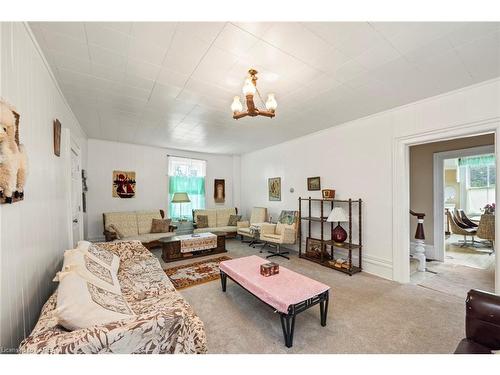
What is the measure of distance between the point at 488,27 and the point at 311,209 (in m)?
3.40

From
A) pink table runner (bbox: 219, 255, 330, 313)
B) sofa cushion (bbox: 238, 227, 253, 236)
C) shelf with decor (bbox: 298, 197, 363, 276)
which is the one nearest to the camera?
pink table runner (bbox: 219, 255, 330, 313)

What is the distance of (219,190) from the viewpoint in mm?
6676

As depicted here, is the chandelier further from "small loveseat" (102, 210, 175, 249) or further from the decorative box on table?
"small loveseat" (102, 210, 175, 249)

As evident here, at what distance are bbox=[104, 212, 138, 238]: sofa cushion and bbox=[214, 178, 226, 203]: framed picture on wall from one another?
94.7 inches

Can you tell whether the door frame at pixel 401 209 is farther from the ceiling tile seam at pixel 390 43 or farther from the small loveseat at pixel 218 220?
the small loveseat at pixel 218 220

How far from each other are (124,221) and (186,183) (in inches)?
75.5

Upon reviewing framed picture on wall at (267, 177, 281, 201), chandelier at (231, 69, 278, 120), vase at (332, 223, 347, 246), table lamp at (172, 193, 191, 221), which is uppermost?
chandelier at (231, 69, 278, 120)

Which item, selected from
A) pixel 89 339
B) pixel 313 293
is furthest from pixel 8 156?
pixel 313 293

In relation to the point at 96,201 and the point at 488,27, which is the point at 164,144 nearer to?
the point at 96,201

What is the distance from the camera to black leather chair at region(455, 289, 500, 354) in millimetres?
1122

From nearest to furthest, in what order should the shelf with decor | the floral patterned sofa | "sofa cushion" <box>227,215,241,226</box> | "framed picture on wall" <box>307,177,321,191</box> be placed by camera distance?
the floral patterned sofa, the shelf with decor, "framed picture on wall" <box>307,177,321,191</box>, "sofa cushion" <box>227,215,241,226</box>

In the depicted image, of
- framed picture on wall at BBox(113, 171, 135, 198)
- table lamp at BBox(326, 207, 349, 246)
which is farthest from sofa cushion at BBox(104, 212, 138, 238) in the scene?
table lamp at BBox(326, 207, 349, 246)

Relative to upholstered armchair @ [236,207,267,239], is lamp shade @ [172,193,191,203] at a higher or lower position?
higher

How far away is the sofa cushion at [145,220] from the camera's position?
495cm
